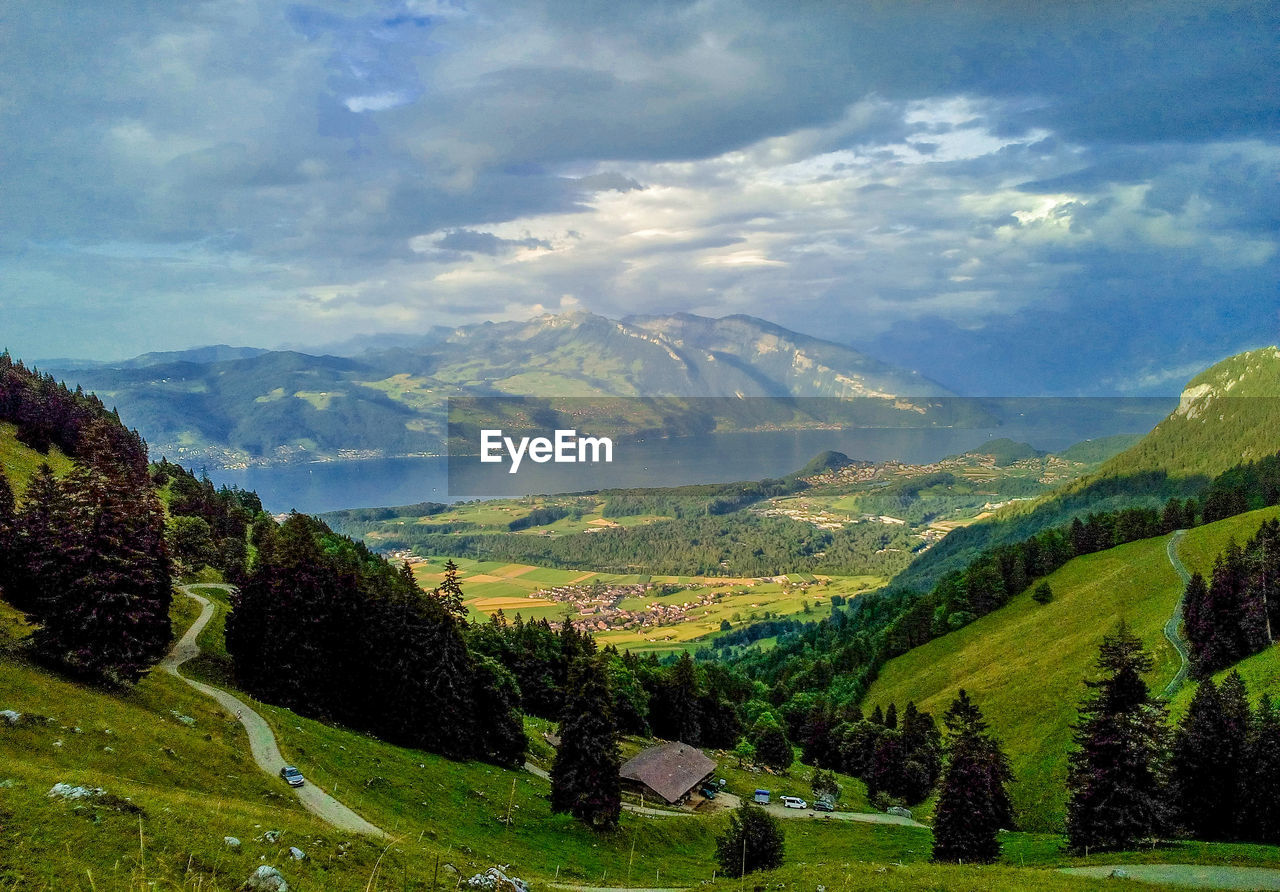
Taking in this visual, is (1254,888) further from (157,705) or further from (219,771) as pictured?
(157,705)

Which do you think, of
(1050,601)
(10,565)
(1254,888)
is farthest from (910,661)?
(10,565)

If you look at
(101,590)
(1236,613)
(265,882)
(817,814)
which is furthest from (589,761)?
(1236,613)

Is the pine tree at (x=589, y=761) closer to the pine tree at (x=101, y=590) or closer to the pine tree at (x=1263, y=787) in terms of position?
the pine tree at (x=101, y=590)

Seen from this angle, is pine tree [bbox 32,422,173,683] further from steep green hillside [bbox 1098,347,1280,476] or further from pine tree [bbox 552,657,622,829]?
steep green hillside [bbox 1098,347,1280,476]

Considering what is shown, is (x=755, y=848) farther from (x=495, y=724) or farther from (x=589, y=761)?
(x=495, y=724)

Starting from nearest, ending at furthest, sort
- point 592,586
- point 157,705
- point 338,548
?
point 157,705 < point 338,548 < point 592,586

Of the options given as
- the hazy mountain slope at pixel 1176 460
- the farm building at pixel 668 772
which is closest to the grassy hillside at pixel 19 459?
the farm building at pixel 668 772

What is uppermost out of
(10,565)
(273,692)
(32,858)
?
(10,565)
